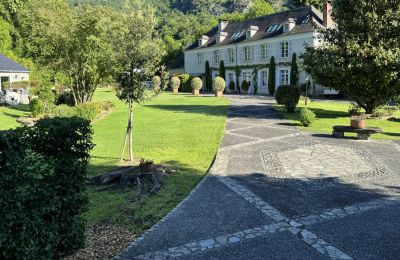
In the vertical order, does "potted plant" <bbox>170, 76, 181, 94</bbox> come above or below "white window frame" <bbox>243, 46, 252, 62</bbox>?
below

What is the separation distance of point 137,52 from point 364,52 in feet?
45.6

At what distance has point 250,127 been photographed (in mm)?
18969

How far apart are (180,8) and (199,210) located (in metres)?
145

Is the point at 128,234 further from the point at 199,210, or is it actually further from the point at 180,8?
the point at 180,8

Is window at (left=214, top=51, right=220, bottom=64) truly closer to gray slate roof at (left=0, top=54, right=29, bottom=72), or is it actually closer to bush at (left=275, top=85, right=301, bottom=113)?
gray slate roof at (left=0, top=54, right=29, bottom=72)

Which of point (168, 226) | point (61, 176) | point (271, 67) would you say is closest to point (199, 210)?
point (168, 226)

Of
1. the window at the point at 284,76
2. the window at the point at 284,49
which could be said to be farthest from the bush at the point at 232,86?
the window at the point at 284,49

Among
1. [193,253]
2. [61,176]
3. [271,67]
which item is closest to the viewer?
[61,176]

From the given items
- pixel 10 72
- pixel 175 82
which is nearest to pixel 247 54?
pixel 175 82

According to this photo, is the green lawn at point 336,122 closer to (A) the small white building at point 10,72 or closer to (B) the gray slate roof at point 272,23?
(B) the gray slate roof at point 272,23

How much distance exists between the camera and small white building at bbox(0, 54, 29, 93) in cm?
4263

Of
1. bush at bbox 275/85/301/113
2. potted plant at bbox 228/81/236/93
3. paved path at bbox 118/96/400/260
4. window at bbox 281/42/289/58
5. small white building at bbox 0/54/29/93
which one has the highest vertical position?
window at bbox 281/42/289/58

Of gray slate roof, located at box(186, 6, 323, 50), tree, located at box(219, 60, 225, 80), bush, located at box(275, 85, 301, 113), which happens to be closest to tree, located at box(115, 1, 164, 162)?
bush, located at box(275, 85, 301, 113)

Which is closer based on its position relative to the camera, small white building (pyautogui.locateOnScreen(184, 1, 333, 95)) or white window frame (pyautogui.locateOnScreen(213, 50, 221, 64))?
small white building (pyautogui.locateOnScreen(184, 1, 333, 95))
